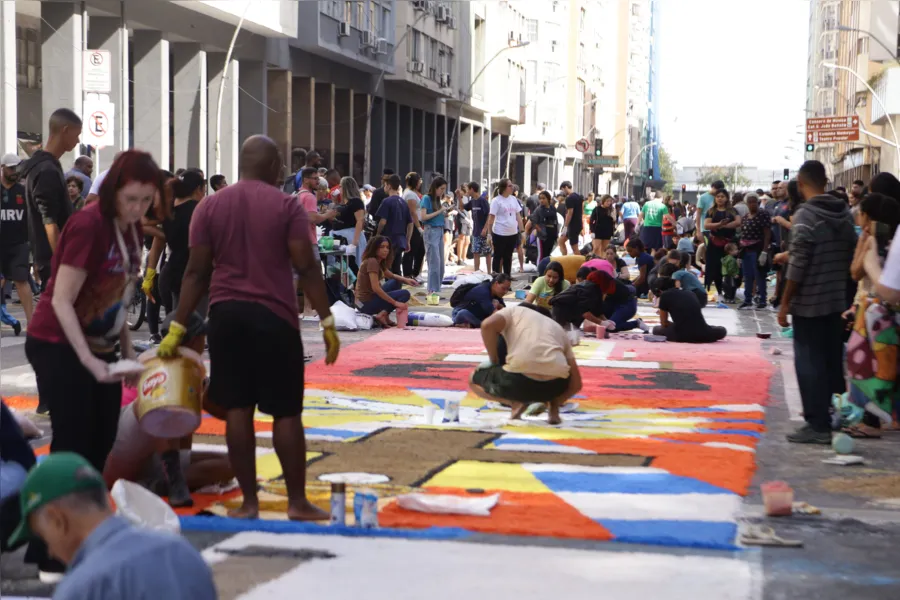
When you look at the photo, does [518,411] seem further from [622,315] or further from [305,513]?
[622,315]

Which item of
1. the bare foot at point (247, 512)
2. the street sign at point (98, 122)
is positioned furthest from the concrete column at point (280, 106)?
the bare foot at point (247, 512)

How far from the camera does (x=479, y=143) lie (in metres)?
73.7

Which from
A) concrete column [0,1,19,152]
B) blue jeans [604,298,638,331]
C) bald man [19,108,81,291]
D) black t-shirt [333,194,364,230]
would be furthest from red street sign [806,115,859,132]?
bald man [19,108,81,291]

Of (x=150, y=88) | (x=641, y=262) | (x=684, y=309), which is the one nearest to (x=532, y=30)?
(x=150, y=88)

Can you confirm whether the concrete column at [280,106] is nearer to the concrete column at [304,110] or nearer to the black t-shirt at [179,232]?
the concrete column at [304,110]

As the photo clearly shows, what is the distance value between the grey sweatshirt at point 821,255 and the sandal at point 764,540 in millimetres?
3208

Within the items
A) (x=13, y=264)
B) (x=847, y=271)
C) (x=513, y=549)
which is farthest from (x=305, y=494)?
(x=13, y=264)

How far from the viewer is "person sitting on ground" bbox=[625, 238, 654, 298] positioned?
2273 centimetres

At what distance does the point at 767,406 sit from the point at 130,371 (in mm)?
7019

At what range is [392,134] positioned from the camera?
5509cm

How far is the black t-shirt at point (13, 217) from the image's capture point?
14094 millimetres

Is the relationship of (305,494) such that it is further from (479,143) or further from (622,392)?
(479,143)

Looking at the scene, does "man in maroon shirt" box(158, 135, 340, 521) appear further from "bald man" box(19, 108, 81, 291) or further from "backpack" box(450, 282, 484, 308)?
"backpack" box(450, 282, 484, 308)

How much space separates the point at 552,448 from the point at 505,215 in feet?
53.4
